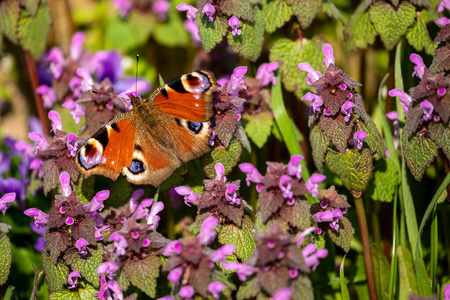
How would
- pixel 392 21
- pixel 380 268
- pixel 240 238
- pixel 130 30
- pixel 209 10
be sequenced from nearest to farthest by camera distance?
1. pixel 240 238
2. pixel 209 10
3. pixel 380 268
4. pixel 392 21
5. pixel 130 30

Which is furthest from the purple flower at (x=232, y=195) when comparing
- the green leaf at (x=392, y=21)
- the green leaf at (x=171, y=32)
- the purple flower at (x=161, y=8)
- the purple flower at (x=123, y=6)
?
the purple flower at (x=123, y=6)

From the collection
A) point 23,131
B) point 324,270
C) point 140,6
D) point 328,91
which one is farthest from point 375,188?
point 23,131

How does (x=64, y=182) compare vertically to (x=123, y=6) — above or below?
above

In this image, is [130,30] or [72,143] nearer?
[72,143]

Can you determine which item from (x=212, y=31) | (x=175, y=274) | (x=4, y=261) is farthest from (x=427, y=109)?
(x=4, y=261)

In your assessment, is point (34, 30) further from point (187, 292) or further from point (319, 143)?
point (187, 292)

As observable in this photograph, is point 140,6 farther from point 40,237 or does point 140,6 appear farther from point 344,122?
point 344,122

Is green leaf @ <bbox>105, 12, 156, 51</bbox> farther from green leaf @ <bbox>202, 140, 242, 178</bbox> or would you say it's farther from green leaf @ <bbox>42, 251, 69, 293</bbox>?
green leaf @ <bbox>42, 251, 69, 293</bbox>
